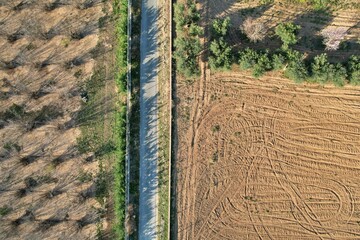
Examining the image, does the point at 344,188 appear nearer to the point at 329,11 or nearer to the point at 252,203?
the point at 252,203

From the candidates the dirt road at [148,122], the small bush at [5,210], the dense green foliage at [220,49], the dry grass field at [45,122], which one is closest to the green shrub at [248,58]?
the dense green foliage at [220,49]

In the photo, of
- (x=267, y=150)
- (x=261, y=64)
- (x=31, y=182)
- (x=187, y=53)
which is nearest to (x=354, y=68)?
(x=261, y=64)

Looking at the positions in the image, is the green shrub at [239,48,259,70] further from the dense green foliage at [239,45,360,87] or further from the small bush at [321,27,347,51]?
the small bush at [321,27,347,51]

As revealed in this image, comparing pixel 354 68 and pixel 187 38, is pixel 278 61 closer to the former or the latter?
pixel 354 68

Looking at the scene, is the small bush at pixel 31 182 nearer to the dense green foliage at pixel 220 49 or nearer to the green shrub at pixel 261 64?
the dense green foliage at pixel 220 49

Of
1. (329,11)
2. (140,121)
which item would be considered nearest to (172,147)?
(140,121)

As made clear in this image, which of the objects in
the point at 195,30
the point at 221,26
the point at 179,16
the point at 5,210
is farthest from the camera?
the point at 179,16
